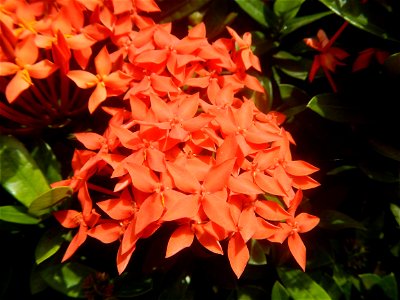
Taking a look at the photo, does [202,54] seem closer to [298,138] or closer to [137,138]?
[137,138]

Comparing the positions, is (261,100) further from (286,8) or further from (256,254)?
(256,254)

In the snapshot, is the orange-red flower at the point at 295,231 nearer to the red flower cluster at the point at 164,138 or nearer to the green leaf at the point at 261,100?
the red flower cluster at the point at 164,138

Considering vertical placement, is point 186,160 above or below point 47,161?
above

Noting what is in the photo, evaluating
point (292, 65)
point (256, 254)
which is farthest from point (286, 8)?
point (256, 254)

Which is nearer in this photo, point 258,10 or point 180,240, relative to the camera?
point 180,240

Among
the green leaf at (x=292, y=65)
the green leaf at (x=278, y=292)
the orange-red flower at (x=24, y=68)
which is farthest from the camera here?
the green leaf at (x=292, y=65)

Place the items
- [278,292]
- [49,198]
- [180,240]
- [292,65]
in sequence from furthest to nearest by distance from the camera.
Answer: [292,65], [278,292], [49,198], [180,240]

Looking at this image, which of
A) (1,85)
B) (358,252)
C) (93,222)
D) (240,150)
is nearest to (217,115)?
(240,150)

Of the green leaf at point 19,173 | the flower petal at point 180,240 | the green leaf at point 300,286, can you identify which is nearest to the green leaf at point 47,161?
the green leaf at point 19,173
